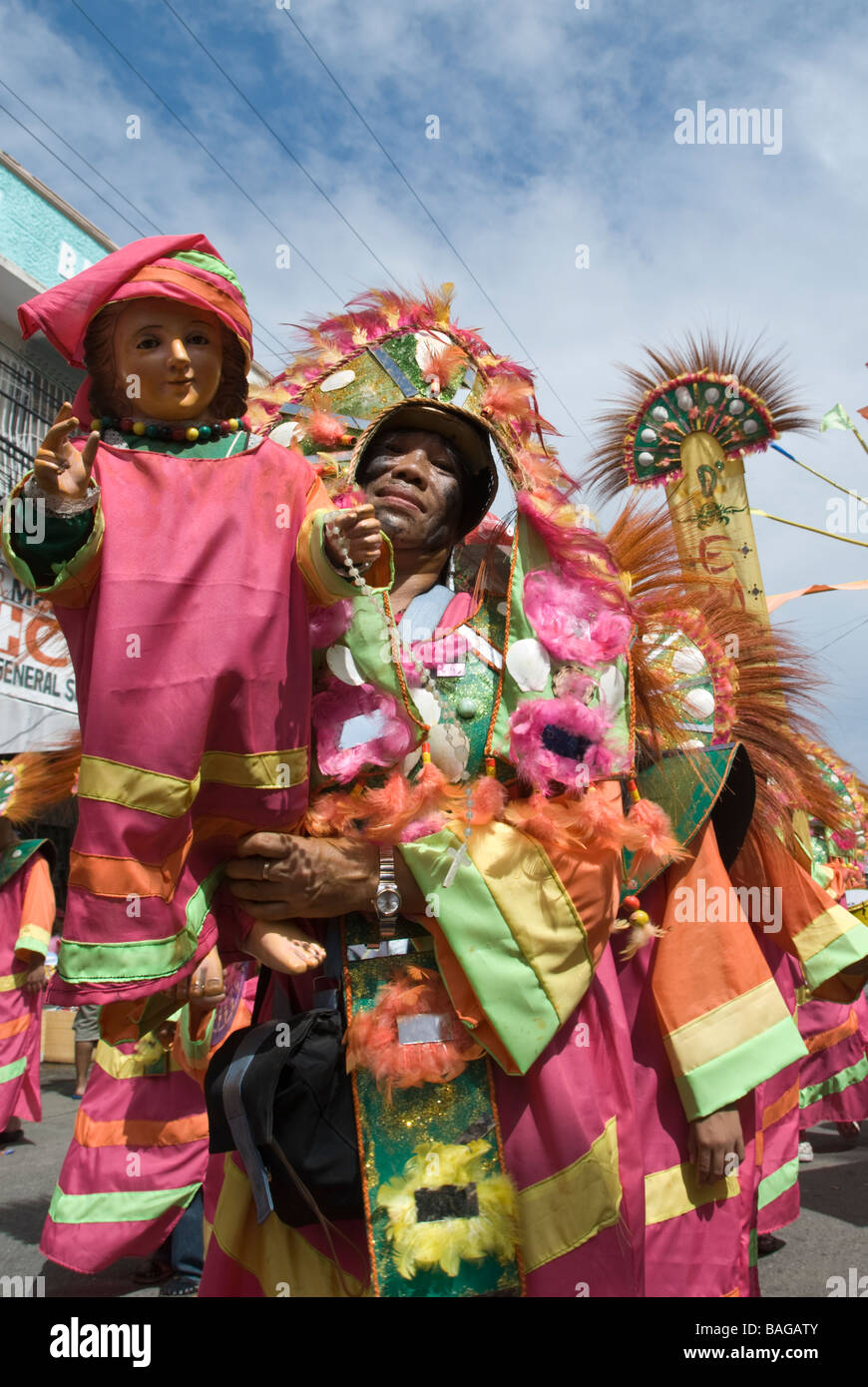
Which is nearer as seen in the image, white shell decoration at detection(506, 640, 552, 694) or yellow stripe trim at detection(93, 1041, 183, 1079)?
white shell decoration at detection(506, 640, 552, 694)

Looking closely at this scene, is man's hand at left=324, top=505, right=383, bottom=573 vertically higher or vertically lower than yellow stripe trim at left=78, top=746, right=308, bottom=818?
higher

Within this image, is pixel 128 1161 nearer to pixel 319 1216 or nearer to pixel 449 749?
pixel 319 1216

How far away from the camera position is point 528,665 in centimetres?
214

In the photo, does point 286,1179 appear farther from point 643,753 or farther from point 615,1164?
point 643,753

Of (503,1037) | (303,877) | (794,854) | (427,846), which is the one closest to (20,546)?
(303,877)

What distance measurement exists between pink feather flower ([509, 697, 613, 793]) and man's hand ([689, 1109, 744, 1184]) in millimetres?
869

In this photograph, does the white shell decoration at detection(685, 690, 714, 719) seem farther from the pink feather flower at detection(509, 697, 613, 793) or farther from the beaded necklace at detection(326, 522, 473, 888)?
the beaded necklace at detection(326, 522, 473, 888)

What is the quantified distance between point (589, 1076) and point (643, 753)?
0.78 metres

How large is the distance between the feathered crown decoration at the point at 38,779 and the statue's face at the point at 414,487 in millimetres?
807

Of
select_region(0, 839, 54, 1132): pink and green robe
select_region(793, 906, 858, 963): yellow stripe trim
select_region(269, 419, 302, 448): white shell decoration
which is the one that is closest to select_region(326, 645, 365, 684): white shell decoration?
select_region(269, 419, 302, 448): white shell decoration

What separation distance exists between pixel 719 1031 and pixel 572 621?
0.95 metres

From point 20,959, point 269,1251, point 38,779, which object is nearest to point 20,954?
point 20,959

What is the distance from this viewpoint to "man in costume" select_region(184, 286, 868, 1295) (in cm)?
187
